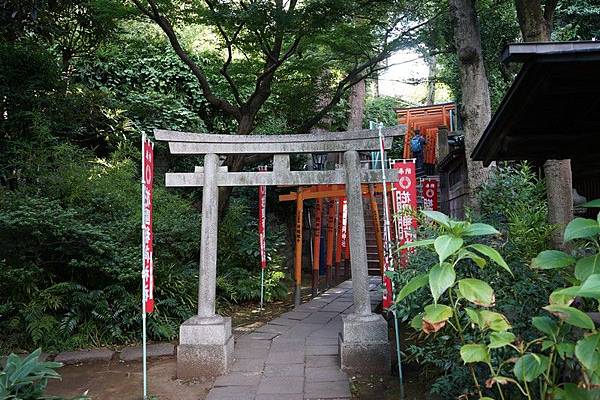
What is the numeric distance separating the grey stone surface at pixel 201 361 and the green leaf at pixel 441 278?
Result: 3.90 metres

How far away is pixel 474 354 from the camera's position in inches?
76.1

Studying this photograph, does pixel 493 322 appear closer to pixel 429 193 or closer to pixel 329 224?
pixel 329 224

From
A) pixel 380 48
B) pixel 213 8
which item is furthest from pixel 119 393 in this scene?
pixel 380 48

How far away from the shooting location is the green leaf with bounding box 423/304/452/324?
1.91 metres

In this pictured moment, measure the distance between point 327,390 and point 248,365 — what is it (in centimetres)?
126

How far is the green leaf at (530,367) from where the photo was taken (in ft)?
5.88

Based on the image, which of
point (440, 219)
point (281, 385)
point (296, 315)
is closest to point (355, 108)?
point (296, 315)

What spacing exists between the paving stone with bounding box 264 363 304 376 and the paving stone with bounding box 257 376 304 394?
4.9 inches

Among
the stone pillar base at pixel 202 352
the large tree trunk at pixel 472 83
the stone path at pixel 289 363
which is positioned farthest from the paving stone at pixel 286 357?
the large tree trunk at pixel 472 83

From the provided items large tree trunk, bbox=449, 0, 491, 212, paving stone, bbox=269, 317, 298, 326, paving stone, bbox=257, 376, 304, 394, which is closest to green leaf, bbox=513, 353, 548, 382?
paving stone, bbox=257, 376, 304, 394

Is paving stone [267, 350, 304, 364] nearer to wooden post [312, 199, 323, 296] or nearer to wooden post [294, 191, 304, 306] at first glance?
wooden post [294, 191, 304, 306]

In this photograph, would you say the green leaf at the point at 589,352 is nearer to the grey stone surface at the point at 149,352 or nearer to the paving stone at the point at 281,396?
the paving stone at the point at 281,396

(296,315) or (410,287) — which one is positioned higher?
(410,287)

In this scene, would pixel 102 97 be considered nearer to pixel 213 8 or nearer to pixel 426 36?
pixel 213 8
